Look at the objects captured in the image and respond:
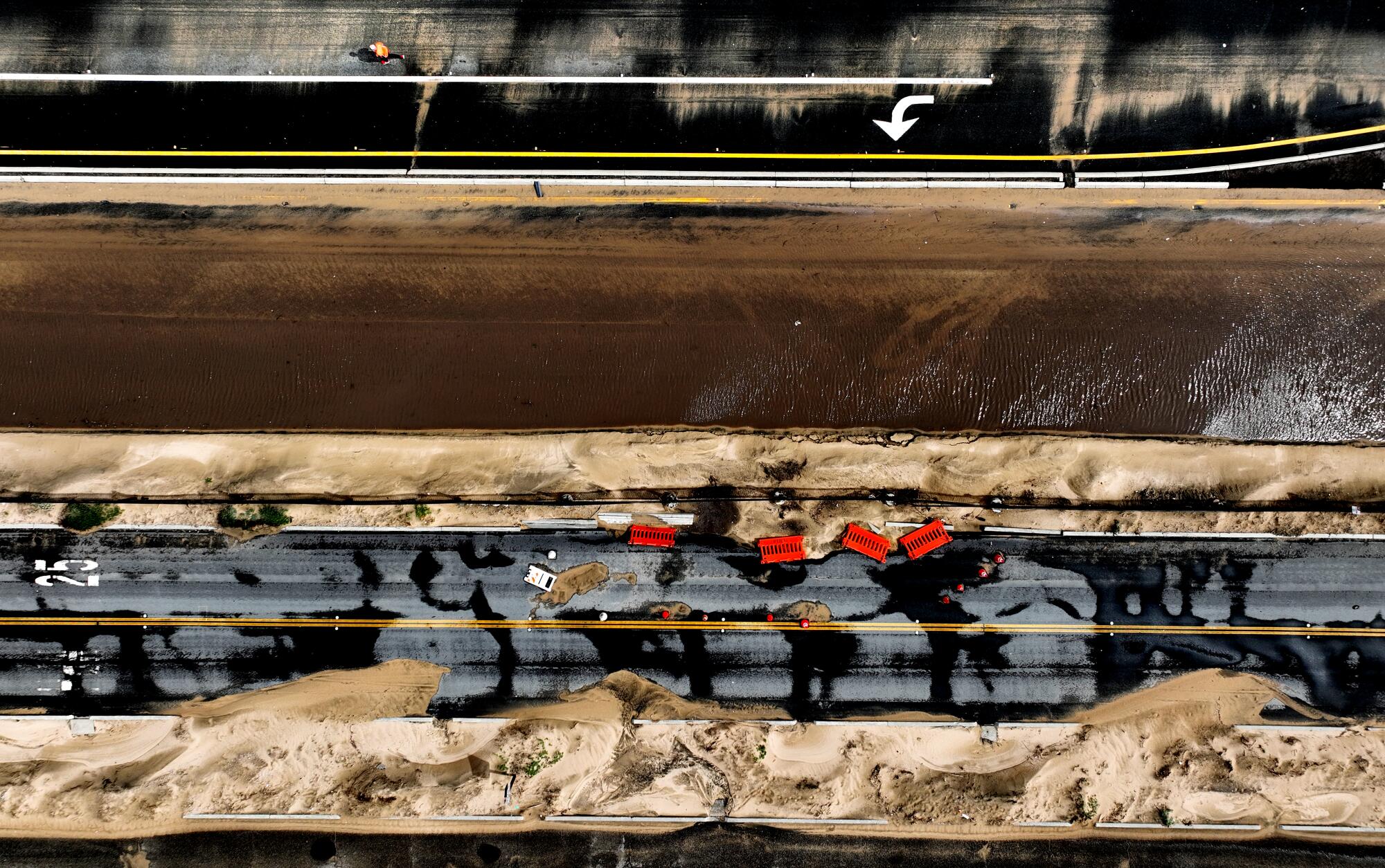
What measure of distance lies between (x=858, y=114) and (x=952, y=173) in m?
3.02

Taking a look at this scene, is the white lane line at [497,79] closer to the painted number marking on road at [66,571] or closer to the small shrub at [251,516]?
the small shrub at [251,516]


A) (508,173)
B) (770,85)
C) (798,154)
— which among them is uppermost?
(770,85)

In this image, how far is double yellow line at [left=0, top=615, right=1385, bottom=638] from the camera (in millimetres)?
20562

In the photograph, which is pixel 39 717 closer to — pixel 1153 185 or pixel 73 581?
pixel 73 581

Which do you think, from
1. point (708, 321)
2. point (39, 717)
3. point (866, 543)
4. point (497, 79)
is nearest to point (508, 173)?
point (497, 79)

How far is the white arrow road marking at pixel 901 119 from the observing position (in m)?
21.1

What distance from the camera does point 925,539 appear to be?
20469mm

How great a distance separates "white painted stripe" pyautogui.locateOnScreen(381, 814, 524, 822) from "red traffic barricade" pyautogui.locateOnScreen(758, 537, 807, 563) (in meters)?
9.60

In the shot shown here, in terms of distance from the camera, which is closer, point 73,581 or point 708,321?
point 73,581

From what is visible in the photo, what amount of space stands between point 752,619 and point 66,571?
59.7 feet

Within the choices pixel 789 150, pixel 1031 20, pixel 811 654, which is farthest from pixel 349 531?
pixel 1031 20

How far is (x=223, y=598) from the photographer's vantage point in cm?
2048

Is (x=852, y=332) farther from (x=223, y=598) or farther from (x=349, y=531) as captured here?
(x=223, y=598)

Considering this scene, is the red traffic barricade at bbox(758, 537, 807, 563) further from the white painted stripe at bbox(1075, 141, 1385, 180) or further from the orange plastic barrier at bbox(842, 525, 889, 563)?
the white painted stripe at bbox(1075, 141, 1385, 180)
